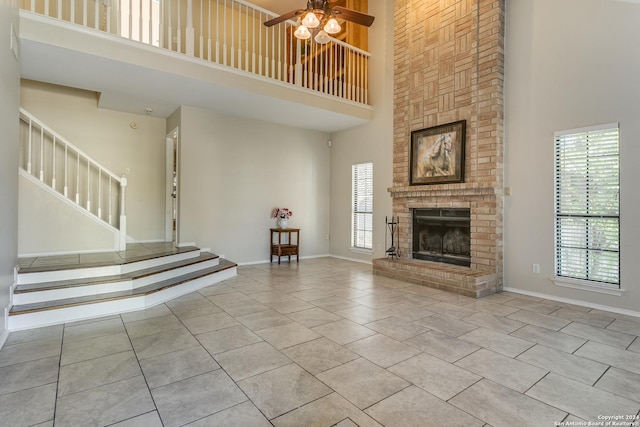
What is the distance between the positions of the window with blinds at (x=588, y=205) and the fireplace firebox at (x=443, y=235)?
119 centimetres

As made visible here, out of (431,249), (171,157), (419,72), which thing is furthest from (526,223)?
(171,157)

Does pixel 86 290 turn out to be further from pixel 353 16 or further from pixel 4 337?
pixel 353 16

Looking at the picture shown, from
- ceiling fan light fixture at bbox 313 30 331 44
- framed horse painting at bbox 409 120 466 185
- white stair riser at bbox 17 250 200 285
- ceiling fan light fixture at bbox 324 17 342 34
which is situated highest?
ceiling fan light fixture at bbox 313 30 331 44

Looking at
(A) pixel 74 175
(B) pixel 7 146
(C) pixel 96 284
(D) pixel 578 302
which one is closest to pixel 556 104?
(D) pixel 578 302

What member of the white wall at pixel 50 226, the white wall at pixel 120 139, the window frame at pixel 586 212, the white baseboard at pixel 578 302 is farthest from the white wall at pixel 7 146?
the window frame at pixel 586 212

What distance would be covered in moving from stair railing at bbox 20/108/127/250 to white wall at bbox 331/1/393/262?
14.5 feet

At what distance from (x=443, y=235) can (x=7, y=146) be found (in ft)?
18.6

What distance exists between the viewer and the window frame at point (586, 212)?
3.65 meters

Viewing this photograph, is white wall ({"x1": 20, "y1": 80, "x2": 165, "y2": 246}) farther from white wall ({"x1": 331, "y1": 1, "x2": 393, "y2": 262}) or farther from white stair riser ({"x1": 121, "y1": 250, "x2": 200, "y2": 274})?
white wall ({"x1": 331, "y1": 1, "x2": 393, "y2": 262})

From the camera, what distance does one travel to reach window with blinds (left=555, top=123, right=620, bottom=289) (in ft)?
12.0

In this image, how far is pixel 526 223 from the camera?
4.40 metres

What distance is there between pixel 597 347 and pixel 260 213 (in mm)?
5453

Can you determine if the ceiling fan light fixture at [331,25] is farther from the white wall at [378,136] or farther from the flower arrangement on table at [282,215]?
the flower arrangement on table at [282,215]

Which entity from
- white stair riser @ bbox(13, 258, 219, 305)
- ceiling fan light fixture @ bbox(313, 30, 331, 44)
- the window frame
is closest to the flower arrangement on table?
white stair riser @ bbox(13, 258, 219, 305)
